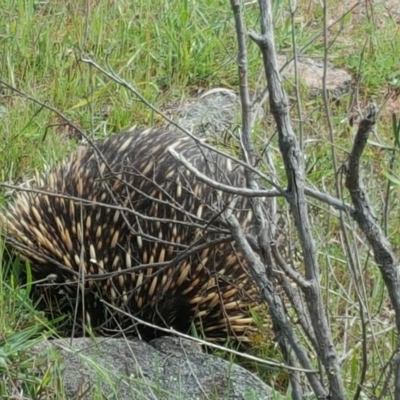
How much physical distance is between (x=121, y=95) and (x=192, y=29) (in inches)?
21.5

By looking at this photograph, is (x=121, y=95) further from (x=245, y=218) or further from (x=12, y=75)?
(x=245, y=218)

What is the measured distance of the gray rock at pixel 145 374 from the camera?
6.68ft

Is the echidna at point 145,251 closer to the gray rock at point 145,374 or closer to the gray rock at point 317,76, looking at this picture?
the gray rock at point 145,374

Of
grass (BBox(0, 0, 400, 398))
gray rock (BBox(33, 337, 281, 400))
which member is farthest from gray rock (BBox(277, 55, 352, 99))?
gray rock (BBox(33, 337, 281, 400))

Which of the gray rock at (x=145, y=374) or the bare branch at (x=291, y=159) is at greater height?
the bare branch at (x=291, y=159)

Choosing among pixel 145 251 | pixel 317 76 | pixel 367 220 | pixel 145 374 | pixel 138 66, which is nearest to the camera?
pixel 367 220

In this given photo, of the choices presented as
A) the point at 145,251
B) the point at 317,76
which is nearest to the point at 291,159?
the point at 145,251

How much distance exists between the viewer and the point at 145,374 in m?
2.21

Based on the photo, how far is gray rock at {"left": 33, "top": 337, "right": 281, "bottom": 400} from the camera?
6.68 feet

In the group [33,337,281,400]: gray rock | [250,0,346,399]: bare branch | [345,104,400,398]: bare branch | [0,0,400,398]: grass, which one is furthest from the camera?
[0,0,400,398]: grass

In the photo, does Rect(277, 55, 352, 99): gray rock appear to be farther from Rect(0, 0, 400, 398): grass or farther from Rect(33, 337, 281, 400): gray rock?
Rect(33, 337, 281, 400): gray rock

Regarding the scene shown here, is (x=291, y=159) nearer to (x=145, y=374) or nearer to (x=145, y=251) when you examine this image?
(x=145, y=374)

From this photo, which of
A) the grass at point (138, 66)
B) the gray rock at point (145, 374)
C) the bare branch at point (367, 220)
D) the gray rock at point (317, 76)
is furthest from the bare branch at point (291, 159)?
the gray rock at point (317, 76)

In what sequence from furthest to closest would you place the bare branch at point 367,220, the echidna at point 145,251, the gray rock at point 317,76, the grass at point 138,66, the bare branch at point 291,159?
the gray rock at point 317,76, the grass at point 138,66, the echidna at point 145,251, the bare branch at point 291,159, the bare branch at point 367,220
